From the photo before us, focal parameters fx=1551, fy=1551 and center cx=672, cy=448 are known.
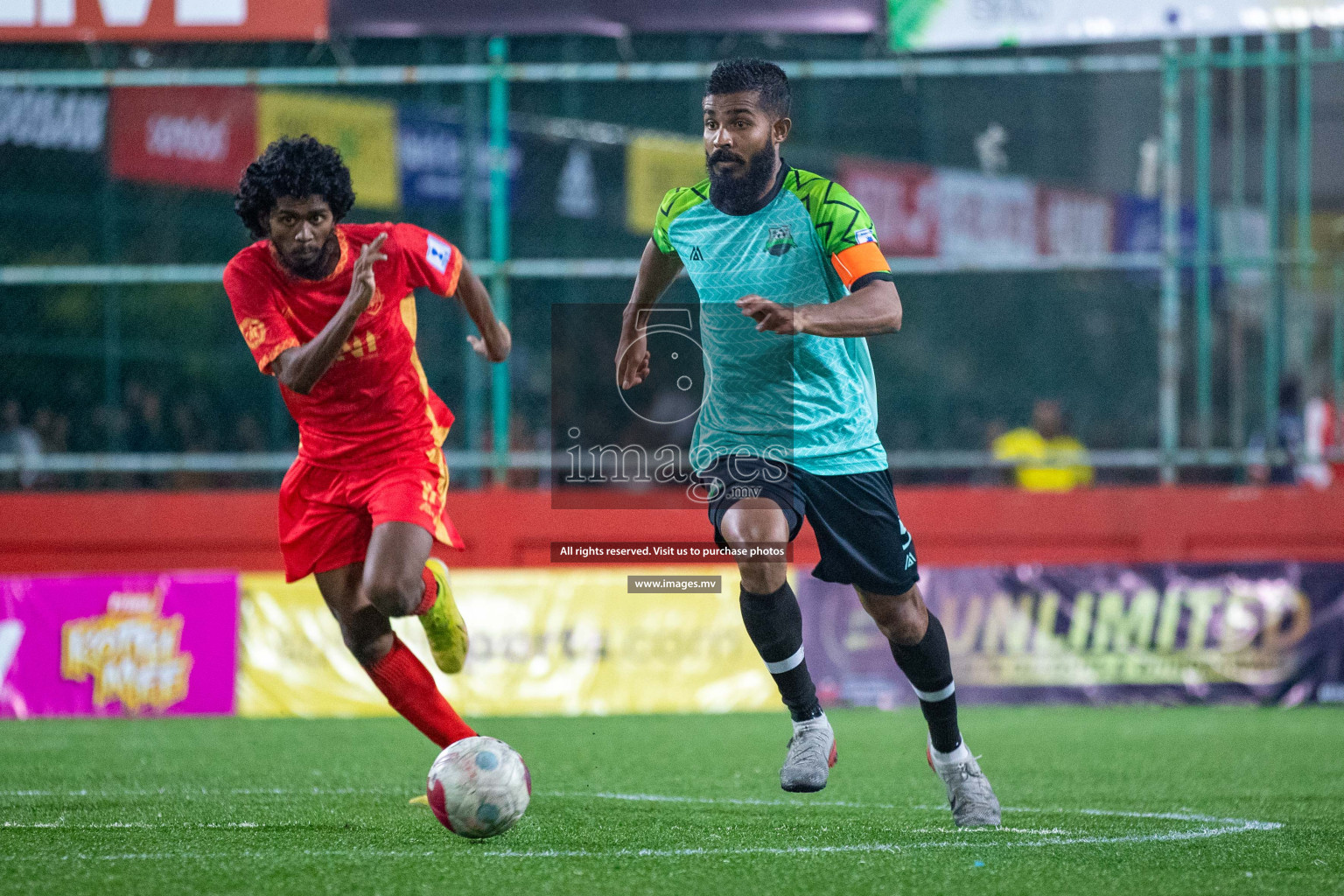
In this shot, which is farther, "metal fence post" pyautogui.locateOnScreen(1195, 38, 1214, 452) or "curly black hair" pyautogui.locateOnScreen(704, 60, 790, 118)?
"metal fence post" pyautogui.locateOnScreen(1195, 38, 1214, 452)

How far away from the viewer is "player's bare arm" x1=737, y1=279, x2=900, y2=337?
4.10m

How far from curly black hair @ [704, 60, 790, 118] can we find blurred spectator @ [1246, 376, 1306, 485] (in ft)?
19.5

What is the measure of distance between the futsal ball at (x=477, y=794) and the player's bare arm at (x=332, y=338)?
1.26 metres

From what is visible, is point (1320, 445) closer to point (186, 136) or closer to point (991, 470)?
point (991, 470)

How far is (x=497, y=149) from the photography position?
994 centimetres

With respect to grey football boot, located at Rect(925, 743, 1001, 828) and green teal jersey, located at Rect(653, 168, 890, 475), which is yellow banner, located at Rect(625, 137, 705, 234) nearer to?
green teal jersey, located at Rect(653, 168, 890, 475)

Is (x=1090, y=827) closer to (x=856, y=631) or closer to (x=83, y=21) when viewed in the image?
(x=856, y=631)

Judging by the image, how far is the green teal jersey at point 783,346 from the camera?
15.6 ft

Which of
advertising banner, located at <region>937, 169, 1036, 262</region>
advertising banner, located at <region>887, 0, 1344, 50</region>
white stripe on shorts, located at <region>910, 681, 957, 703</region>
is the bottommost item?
white stripe on shorts, located at <region>910, 681, 957, 703</region>

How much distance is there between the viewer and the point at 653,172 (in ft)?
50.1

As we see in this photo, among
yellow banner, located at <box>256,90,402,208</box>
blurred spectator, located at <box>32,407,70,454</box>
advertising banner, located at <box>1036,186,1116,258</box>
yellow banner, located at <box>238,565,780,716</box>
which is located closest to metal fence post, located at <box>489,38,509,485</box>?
yellow banner, located at <box>238,565,780,716</box>

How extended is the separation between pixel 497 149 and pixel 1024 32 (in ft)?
11.2

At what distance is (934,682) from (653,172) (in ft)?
36.2

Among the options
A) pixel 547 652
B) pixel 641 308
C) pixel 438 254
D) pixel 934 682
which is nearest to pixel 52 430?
pixel 547 652
